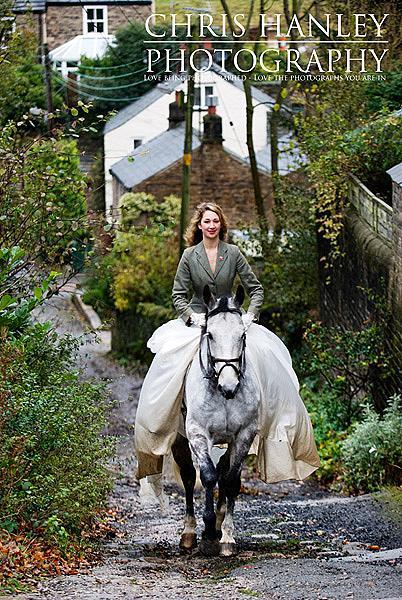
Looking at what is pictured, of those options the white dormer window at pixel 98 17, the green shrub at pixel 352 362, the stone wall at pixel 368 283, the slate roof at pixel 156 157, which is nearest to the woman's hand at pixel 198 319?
the stone wall at pixel 368 283

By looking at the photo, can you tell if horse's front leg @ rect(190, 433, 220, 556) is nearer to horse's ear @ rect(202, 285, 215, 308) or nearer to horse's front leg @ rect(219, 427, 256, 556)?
horse's front leg @ rect(219, 427, 256, 556)

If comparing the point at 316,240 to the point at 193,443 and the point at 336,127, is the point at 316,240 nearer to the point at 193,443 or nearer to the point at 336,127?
the point at 336,127

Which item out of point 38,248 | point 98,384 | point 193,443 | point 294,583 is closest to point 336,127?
point 38,248

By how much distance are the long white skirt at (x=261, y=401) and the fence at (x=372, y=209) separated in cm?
557

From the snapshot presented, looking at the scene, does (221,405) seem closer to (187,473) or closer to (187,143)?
(187,473)

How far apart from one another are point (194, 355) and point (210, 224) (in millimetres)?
1200

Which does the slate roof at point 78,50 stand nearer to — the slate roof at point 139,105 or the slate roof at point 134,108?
the slate roof at point 134,108

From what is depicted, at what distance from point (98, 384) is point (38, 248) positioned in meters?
2.14

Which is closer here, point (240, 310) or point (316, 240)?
point (240, 310)

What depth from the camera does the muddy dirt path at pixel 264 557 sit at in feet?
28.0

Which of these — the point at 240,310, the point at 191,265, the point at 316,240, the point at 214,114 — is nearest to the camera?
the point at 240,310

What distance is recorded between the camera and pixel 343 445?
15.8 metres

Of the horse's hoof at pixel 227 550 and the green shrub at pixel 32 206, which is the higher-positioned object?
the green shrub at pixel 32 206

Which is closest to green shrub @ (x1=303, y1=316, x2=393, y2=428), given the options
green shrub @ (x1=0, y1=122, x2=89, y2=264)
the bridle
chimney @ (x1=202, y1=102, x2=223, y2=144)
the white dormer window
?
green shrub @ (x1=0, y1=122, x2=89, y2=264)
